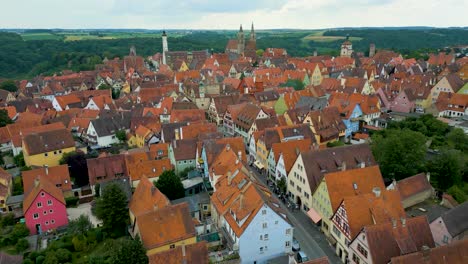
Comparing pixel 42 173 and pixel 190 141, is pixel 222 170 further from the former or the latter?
pixel 42 173

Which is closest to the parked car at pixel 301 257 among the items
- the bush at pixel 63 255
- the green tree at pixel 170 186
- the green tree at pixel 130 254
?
the green tree at pixel 130 254

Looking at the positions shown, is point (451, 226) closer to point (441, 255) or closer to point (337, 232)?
point (441, 255)

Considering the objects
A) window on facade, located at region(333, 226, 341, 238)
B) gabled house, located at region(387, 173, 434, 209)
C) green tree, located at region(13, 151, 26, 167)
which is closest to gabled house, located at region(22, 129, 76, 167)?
green tree, located at region(13, 151, 26, 167)

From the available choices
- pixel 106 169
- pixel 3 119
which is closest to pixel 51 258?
pixel 106 169

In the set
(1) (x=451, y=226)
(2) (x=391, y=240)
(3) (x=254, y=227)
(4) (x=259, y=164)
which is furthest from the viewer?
(4) (x=259, y=164)

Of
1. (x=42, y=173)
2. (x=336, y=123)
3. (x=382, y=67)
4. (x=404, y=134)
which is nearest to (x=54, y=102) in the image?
(x=42, y=173)

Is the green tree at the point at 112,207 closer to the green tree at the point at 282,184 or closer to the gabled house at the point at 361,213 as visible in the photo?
the green tree at the point at 282,184

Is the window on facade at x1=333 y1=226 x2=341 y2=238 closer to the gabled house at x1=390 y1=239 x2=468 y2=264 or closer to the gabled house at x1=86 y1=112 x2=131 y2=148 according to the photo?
the gabled house at x1=390 y1=239 x2=468 y2=264
